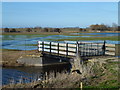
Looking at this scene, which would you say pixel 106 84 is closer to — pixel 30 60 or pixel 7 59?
pixel 30 60

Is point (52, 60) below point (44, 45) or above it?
below

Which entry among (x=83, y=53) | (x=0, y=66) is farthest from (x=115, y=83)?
(x=0, y=66)

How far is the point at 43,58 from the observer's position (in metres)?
24.5

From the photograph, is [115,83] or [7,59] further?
[7,59]

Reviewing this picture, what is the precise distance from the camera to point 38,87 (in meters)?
12.3

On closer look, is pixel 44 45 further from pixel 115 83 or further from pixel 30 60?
pixel 115 83

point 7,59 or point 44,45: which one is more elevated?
point 44,45

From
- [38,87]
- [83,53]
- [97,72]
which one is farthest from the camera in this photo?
[83,53]

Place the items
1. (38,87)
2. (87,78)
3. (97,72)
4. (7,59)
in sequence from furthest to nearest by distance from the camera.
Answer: (7,59) < (97,72) < (87,78) < (38,87)

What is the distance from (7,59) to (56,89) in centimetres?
1662

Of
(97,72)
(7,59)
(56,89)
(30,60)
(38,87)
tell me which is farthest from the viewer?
(7,59)

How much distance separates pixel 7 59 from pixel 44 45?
479 cm

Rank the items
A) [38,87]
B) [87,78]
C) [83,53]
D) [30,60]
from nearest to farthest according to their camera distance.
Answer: [38,87] < [87,78] < [83,53] < [30,60]

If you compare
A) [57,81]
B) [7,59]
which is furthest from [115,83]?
[7,59]
